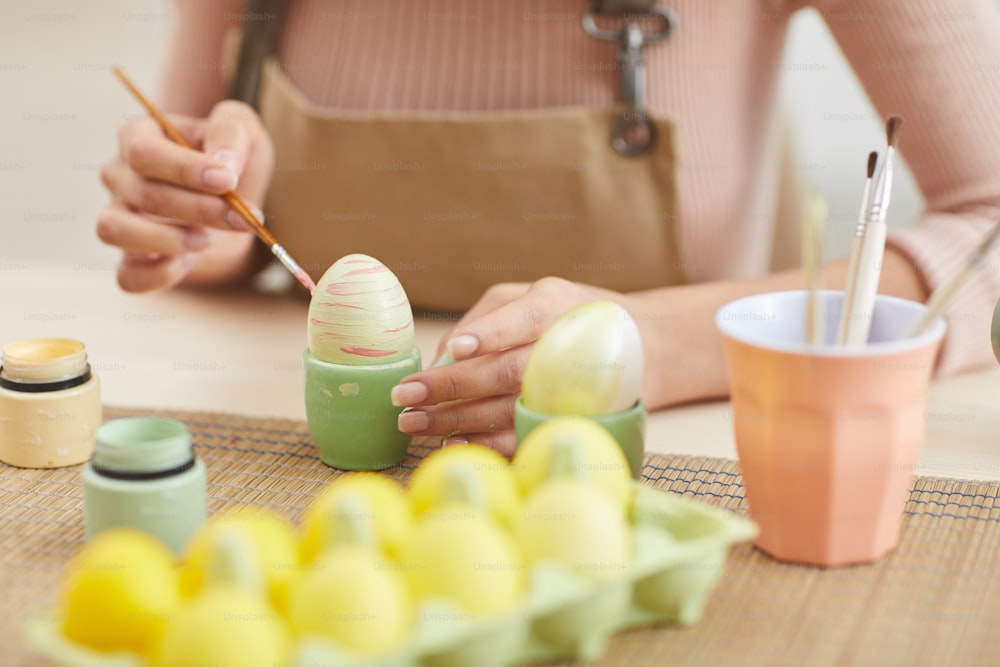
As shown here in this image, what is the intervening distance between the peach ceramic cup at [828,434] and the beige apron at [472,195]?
0.42m

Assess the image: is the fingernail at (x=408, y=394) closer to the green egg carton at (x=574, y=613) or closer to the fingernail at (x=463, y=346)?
the fingernail at (x=463, y=346)

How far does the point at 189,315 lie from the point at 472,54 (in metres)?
0.34

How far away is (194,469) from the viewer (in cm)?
45

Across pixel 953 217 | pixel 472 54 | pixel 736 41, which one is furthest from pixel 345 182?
pixel 953 217

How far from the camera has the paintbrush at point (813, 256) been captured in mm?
396

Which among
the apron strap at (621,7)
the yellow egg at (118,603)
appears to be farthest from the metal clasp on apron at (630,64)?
the yellow egg at (118,603)

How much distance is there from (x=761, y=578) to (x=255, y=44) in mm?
742

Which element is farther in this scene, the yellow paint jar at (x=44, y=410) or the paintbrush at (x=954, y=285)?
the yellow paint jar at (x=44, y=410)

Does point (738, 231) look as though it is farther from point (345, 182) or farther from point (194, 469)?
point (194, 469)

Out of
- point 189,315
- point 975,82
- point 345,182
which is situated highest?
point 975,82

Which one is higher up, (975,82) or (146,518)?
(975,82)

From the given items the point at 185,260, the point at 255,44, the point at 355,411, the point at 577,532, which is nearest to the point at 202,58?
the point at 255,44

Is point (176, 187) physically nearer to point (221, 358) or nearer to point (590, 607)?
point (221, 358)

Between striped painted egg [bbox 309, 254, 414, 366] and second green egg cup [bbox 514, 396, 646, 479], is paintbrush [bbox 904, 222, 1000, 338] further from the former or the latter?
striped painted egg [bbox 309, 254, 414, 366]
